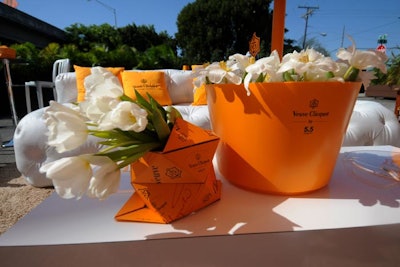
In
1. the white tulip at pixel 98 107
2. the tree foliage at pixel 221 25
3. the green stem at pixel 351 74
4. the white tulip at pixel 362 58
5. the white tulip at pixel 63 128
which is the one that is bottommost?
the white tulip at pixel 63 128

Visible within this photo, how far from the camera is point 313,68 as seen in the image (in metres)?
0.31

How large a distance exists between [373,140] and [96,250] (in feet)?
4.98

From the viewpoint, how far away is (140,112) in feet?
0.84

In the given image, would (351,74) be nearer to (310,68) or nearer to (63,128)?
(310,68)

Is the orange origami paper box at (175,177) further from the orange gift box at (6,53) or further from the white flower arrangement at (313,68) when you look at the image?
the orange gift box at (6,53)

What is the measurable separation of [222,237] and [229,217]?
0.13ft

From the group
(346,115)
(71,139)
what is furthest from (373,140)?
(71,139)

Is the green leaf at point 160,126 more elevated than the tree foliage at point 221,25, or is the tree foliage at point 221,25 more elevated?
the tree foliage at point 221,25

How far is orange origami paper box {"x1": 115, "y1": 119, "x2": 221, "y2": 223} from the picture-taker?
29 centimetres

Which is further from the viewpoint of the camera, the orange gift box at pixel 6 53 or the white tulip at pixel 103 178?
the orange gift box at pixel 6 53

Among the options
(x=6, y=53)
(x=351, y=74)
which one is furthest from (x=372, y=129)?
(x=6, y=53)

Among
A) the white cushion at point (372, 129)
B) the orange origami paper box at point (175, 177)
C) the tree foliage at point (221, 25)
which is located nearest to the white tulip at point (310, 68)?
the orange origami paper box at point (175, 177)

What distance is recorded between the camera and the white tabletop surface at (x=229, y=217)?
30 cm

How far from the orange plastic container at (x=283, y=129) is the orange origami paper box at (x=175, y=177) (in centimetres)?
6
